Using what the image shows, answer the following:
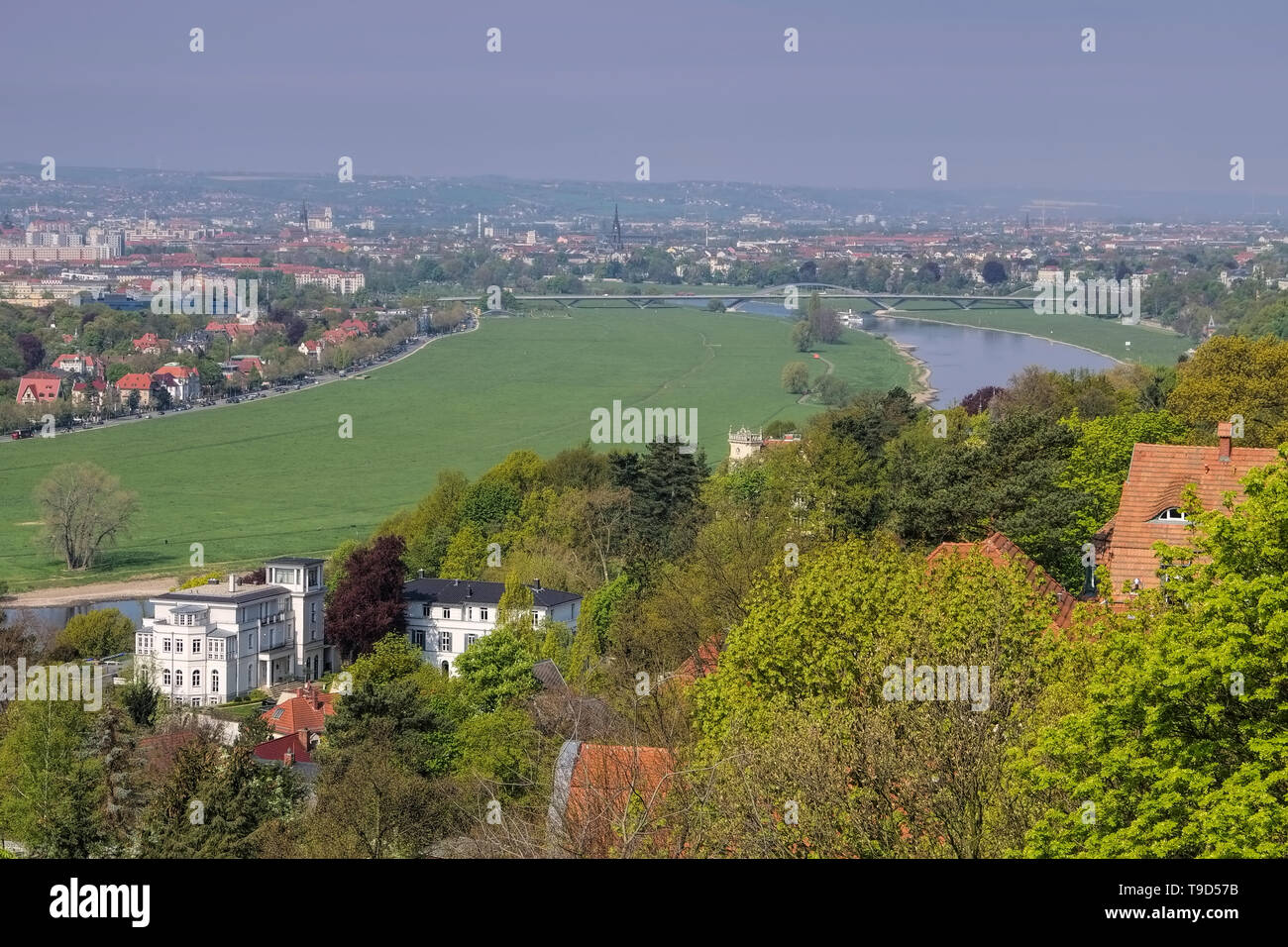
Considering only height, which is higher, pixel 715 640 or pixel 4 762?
pixel 715 640

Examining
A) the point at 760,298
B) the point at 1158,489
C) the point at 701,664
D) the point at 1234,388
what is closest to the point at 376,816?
the point at 701,664

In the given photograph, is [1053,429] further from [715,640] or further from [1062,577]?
[715,640]

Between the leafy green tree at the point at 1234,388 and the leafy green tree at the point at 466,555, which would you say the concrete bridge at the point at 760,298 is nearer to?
the leafy green tree at the point at 466,555

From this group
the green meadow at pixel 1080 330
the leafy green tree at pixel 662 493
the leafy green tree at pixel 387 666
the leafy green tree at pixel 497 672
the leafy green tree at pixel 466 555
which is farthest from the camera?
the green meadow at pixel 1080 330

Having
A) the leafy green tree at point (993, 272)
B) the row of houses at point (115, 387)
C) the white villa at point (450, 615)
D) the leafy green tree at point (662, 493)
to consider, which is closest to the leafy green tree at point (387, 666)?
the white villa at point (450, 615)

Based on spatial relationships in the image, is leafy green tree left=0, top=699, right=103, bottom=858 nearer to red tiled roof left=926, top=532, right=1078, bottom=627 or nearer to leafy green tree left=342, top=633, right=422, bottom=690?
leafy green tree left=342, top=633, right=422, bottom=690

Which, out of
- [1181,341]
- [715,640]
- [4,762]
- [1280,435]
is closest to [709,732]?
[715,640]
